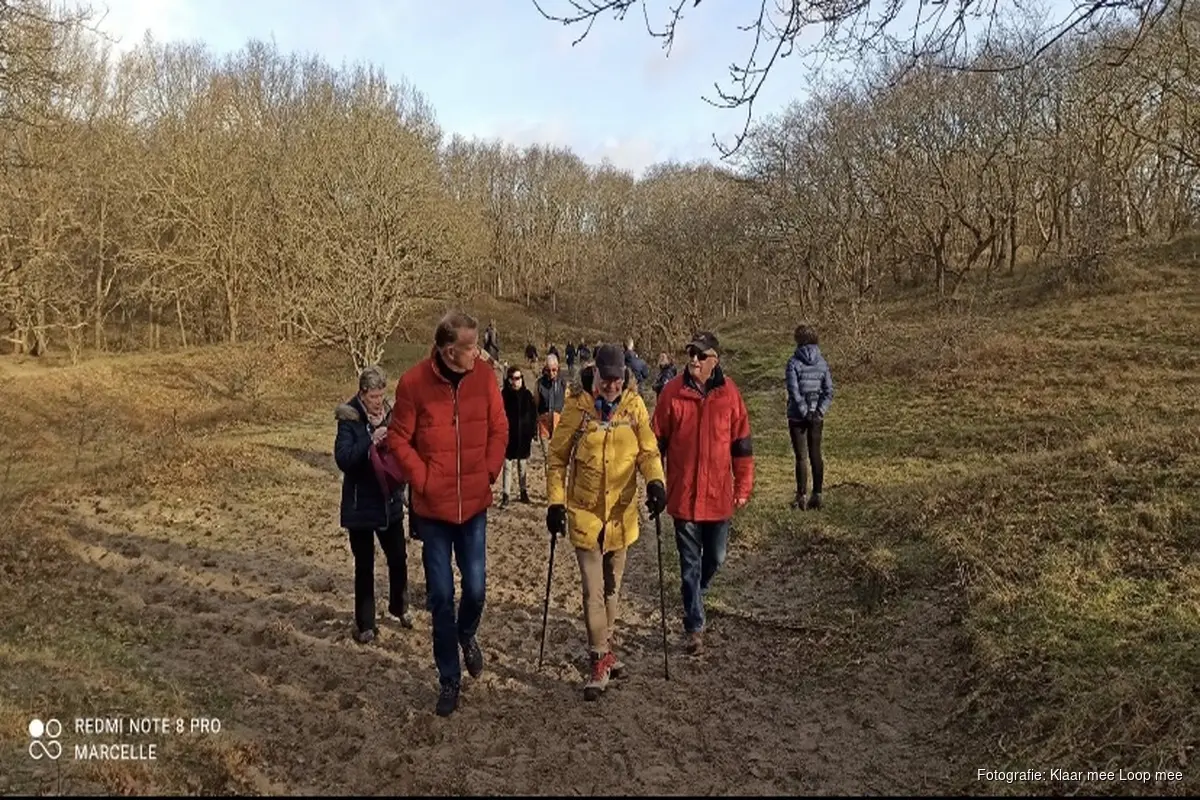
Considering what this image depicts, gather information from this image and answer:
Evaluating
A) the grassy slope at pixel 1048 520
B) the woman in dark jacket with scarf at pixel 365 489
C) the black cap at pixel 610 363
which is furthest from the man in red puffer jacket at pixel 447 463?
the grassy slope at pixel 1048 520

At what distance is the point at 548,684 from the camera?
5645 mm

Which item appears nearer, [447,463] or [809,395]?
[447,463]

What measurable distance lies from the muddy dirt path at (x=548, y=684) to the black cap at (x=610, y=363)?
209cm

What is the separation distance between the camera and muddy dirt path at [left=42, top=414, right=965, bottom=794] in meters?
4.51

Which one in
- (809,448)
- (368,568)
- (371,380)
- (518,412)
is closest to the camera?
(368,568)

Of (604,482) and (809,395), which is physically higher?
(809,395)

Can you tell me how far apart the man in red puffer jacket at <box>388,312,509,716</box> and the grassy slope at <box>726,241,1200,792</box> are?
3107 mm

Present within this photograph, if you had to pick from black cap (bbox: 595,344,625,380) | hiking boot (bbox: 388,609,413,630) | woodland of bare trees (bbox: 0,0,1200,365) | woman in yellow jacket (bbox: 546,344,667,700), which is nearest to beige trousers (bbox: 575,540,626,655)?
woman in yellow jacket (bbox: 546,344,667,700)

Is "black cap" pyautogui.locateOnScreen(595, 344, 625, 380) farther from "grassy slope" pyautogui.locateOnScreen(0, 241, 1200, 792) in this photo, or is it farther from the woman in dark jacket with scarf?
"grassy slope" pyautogui.locateOnScreen(0, 241, 1200, 792)

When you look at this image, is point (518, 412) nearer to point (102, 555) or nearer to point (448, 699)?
point (102, 555)

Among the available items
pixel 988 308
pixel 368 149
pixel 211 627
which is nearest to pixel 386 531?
pixel 211 627

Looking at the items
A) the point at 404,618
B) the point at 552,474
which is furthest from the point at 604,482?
the point at 404,618

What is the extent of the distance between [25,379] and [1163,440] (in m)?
29.1

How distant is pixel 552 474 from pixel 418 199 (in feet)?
90.9
